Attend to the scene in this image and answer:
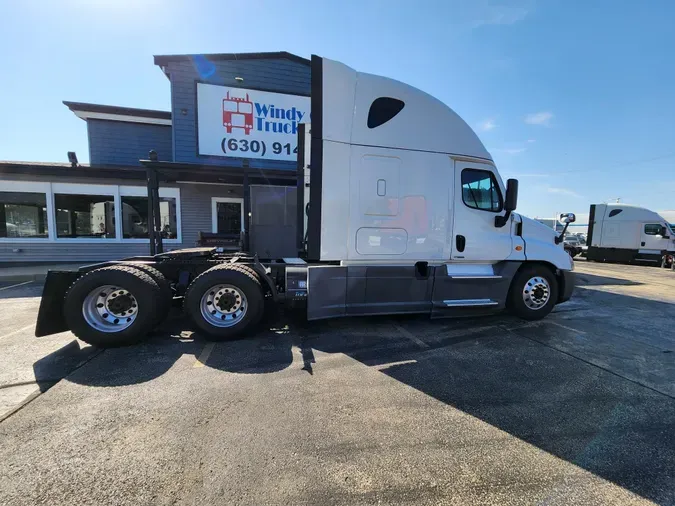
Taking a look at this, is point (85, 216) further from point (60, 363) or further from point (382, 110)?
point (382, 110)

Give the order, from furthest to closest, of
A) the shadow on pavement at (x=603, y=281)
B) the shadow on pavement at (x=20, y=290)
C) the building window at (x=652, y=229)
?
1. the building window at (x=652, y=229)
2. the shadow on pavement at (x=603, y=281)
3. the shadow on pavement at (x=20, y=290)

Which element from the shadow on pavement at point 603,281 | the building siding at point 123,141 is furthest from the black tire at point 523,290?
the building siding at point 123,141

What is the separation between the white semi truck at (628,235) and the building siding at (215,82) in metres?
19.5

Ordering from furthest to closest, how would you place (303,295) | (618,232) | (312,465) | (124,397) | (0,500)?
(618,232)
(303,295)
(124,397)
(312,465)
(0,500)

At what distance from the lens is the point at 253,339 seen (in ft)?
15.6

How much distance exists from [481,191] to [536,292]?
217 cm

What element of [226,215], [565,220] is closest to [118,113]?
[226,215]

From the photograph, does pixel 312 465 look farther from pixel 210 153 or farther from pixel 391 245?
pixel 210 153

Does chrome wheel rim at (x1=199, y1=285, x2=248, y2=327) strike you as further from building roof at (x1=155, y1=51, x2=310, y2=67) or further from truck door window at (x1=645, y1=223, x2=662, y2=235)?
truck door window at (x1=645, y1=223, x2=662, y2=235)

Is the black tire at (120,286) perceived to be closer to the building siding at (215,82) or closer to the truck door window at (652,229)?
the building siding at (215,82)

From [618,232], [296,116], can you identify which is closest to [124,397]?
[296,116]

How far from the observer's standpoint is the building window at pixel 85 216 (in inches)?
431

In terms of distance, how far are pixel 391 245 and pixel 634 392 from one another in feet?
11.0

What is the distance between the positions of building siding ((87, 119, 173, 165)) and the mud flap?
35.1ft
